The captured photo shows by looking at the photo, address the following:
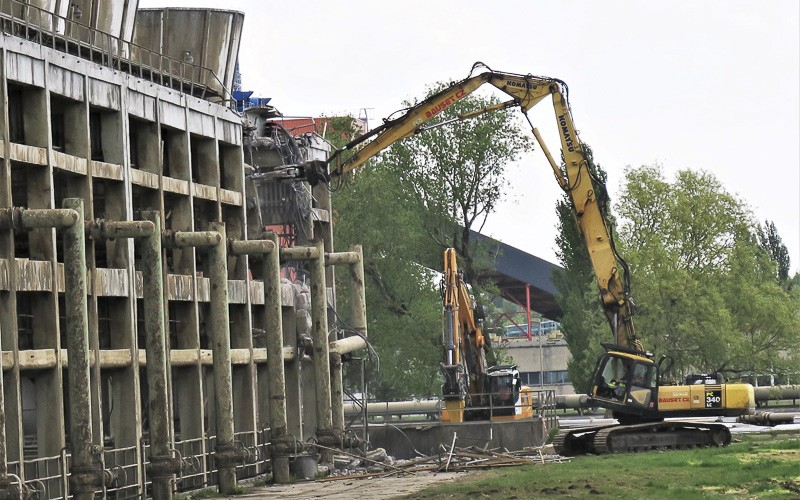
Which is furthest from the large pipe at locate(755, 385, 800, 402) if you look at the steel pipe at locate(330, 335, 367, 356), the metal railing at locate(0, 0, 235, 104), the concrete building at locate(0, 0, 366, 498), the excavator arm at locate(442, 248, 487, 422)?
the metal railing at locate(0, 0, 235, 104)

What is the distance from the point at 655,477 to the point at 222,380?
10696 mm

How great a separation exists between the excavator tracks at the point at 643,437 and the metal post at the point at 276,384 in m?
8.07

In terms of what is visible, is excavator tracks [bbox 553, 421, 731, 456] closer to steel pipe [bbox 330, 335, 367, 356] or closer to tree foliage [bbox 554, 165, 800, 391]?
steel pipe [bbox 330, 335, 367, 356]

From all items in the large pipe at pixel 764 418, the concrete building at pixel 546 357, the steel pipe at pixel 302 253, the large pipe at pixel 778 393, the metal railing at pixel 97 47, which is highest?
the metal railing at pixel 97 47

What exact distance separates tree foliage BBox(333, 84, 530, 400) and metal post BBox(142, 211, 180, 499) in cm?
4575

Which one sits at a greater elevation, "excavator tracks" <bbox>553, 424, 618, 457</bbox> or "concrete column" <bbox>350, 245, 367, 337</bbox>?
"concrete column" <bbox>350, 245, 367, 337</bbox>

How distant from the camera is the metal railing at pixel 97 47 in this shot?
42406mm

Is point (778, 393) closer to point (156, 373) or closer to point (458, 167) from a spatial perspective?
→ point (458, 167)

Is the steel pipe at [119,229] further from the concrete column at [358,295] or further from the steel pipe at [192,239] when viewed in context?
the concrete column at [358,295]

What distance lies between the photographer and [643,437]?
1865 inches

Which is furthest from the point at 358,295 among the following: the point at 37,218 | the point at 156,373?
the point at 37,218

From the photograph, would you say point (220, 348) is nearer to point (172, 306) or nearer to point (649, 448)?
point (172, 306)

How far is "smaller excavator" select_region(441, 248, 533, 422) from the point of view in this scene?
5838 cm

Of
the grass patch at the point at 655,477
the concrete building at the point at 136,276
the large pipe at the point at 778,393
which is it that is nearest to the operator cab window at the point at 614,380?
the grass patch at the point at 655,477
